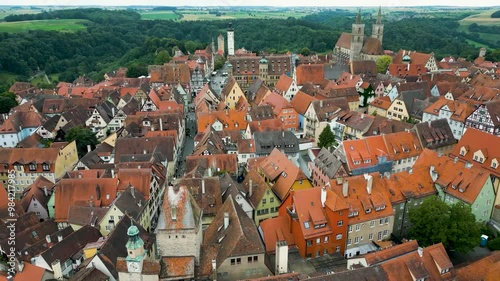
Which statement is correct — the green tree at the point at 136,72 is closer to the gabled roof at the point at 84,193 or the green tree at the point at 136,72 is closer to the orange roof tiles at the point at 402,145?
the gabled roof at the point at 84,193

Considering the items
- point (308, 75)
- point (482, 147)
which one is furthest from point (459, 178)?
point (308, 75)

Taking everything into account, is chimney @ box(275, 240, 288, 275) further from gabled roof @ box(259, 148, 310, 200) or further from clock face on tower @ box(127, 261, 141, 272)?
gabled roof @ box(259, 148, 310, 200)

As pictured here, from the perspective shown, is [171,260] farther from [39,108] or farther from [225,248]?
[39,108]

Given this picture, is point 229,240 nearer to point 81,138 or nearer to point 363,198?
point 363,198

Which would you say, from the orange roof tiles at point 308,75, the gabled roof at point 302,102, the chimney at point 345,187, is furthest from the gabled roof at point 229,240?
the orange roof tiles at point 308,75

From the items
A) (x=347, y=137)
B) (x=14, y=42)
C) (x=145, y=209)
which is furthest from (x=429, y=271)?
(x=14, y=42)
